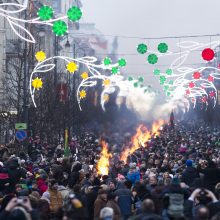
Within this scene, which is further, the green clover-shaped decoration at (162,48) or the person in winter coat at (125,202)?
the green clover-shaped decoration at (162,48)

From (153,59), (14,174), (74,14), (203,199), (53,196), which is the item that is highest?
(74,14)

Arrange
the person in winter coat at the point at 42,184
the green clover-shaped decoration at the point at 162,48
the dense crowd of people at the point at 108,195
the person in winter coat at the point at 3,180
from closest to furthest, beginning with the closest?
the dense crowd of people at the point at 108,195 → the person in winter coat at the point at 42,184 → the person in winter coat at the point at 3,180 → the green clover-shaped decoration at the point at 162,48

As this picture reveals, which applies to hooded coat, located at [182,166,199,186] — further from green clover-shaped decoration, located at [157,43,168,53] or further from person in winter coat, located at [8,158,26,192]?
green clover-shaped decoration, located at [157,43,168,53]

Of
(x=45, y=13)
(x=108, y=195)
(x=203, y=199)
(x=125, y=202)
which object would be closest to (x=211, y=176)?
(x=125, y=202)

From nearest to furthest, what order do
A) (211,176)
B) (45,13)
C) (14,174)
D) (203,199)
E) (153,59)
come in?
1. (203,199)
2. (211,176)
3. (14,174)
4. (45,13)
5. (153,59)

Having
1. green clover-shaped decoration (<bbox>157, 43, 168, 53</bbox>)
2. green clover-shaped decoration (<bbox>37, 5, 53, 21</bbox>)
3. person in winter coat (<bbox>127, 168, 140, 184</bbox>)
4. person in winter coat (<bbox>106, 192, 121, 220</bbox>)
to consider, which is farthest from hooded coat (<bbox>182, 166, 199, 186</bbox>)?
green clover-shaped decoration (<bbox>157, 43, 168, 53</bbox>)

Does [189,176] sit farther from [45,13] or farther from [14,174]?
[45,13]

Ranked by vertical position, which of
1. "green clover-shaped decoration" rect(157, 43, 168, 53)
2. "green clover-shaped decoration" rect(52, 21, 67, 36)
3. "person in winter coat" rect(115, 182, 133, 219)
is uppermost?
"green clover-shaped decoration" rect(52, 21, 67, 36)

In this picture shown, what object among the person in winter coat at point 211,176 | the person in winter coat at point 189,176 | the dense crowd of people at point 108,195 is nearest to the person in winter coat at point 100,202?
the dense crowd of people at point 108,195

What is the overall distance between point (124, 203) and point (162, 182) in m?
2.25

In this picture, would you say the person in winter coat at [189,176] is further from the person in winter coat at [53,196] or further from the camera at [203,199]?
the camera at [203,199]

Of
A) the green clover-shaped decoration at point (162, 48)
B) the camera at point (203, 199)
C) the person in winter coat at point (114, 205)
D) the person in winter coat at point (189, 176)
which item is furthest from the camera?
the green clover-shaped decoration at point (162, 48)

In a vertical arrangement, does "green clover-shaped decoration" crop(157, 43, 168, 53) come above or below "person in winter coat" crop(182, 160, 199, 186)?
above

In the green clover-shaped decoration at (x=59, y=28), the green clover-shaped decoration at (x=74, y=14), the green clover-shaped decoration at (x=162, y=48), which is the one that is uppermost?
the green clover-shaped decoration at (x=74, y=14)
